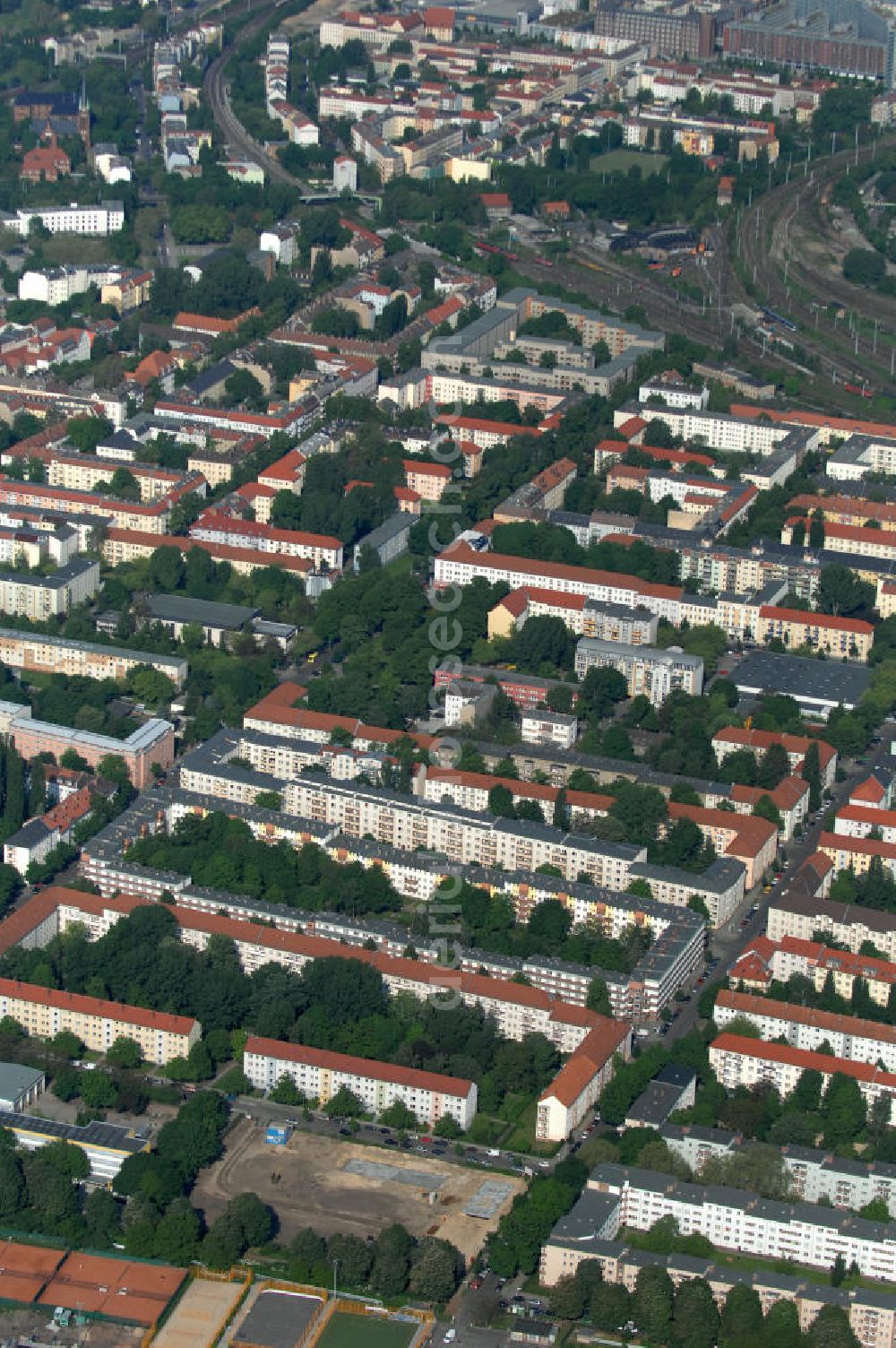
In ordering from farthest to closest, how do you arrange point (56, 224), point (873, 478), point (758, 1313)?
point (56, 224) → point (873, 478) → point (758, 1313)

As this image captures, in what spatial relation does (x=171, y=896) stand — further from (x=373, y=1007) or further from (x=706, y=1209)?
(x=706, y=1209)

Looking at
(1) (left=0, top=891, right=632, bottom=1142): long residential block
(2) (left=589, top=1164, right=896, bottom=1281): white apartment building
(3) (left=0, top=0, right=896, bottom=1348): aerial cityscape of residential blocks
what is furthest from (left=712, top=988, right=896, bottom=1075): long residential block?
(2) (left=589, top=1164, right=896, bottom=1281): white apartment building

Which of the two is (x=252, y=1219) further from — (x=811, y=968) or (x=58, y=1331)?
(x=811, y=968)

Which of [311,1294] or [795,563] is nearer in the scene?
[311,1294]

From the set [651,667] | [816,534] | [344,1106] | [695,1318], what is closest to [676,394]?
[816,534]

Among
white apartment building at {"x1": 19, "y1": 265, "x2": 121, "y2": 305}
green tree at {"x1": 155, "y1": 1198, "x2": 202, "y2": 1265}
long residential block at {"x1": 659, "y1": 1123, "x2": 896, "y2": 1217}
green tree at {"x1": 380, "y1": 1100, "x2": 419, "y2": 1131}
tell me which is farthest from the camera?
white apartment building at {"x1": 19, "y1": 265, "x2": 121, "y2": 305}

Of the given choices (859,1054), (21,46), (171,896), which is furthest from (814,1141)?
(21,46)

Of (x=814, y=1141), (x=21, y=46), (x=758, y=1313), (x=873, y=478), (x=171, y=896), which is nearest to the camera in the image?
(x=758, y=1313)

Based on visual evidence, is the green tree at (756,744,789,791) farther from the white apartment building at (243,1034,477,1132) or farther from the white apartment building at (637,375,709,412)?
the white apartment building at (637,375,709,412)
